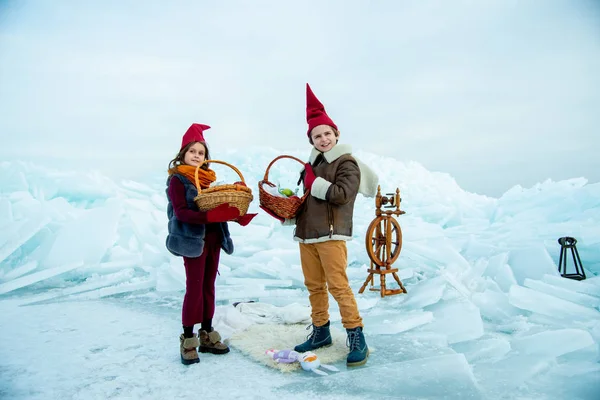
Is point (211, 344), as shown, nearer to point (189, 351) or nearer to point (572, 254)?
point (189, 351)

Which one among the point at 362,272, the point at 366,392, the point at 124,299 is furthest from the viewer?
the point at 362,272

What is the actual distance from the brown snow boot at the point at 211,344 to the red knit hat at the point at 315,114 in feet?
4.62

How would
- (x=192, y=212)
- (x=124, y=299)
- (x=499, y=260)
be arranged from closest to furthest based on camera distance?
(x=192, y=212) → (x=124, y=299) → (x=499, y=260)

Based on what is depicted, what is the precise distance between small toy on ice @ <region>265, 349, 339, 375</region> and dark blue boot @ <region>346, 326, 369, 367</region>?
0.11m

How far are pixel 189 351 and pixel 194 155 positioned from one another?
46.1 inches

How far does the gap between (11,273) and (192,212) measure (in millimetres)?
3854

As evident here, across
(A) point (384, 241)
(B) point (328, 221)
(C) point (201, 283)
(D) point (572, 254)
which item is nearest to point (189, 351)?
(C) point (201, 283)

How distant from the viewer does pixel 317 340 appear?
2.73 m

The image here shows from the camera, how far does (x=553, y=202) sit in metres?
6.67

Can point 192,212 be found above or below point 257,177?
below

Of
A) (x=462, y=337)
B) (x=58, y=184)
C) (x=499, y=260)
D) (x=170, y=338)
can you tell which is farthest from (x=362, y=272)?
(x=58, y=184)

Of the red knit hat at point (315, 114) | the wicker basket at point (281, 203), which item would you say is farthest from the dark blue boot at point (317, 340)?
the red knit hat at point (315, 114)

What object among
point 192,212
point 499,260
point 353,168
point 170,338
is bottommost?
point 170,338

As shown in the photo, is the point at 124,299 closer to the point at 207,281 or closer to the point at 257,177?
the point at 207,281
